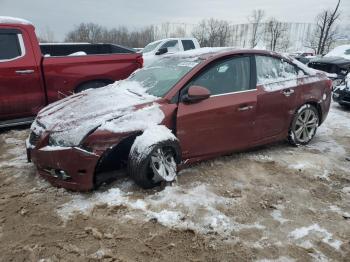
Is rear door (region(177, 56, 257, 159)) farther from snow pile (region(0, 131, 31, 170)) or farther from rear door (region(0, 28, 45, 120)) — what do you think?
rear door (region(0, 28, 45, 120))

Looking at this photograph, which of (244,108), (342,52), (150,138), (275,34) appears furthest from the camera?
(275,34)

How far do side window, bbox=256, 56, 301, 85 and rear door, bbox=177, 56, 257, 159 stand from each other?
0.65 feet

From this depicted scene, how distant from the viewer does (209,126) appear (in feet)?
14.3

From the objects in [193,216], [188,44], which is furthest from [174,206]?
[188,44]

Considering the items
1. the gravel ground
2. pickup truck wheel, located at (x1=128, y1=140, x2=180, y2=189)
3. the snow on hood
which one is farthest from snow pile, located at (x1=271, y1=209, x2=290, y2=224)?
the snow on hood

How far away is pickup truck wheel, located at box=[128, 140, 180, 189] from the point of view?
3.74 metres

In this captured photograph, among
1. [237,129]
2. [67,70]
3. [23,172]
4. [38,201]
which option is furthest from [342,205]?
[67,70]

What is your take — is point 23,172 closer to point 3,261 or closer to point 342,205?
point 3,261

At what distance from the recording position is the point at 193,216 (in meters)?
3.50

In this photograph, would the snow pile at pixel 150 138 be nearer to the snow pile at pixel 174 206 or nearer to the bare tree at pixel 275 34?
the snow pile at pixel 174 206

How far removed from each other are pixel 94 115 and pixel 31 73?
116 inches

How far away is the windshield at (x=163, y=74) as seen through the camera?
14.5 ft

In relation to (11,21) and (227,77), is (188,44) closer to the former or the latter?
(11,21)

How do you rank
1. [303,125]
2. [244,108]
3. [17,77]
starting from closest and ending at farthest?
[244,108] → [303,125] → [17,77]
